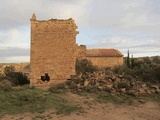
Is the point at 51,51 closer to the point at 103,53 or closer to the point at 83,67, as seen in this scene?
the point at 83,67

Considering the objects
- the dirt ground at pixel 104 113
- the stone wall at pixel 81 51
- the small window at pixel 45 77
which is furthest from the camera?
the stone wall at pixel 81 51

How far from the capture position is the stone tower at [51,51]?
54.9 ft

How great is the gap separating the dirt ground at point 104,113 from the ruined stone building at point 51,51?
4.44 m

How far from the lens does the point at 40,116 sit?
998 centimetres

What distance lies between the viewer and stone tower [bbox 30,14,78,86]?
1673cm

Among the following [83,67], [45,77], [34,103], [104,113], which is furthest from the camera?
[83,67]

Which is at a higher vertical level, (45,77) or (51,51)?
(51,51)

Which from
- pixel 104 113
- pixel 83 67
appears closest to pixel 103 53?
pixel 83 67

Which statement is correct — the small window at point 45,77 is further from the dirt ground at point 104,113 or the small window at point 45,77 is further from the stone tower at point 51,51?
the dirt ground at point 104,113

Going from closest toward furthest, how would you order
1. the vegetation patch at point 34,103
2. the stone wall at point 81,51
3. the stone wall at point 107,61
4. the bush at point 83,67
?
1. the vegetation patch at point 34,103
2. the bush at point 83,67
3. the stone wall at point 81,51
4. the stone wall at point 107,61

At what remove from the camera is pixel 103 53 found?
28.8 metres

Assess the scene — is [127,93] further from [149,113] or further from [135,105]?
[149,113]

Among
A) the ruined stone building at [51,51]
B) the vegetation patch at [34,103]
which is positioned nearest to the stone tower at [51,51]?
the ruined stone building at [51,51]

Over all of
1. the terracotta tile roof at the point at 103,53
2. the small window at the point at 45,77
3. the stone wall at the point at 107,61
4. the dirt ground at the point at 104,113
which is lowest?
the dirt ground at the point at 104,113
